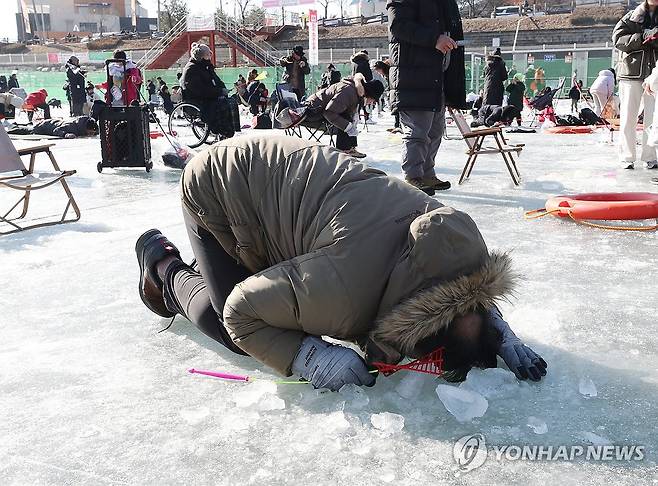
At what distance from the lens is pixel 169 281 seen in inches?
96.9

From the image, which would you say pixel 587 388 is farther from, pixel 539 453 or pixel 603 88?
pixel 603 88

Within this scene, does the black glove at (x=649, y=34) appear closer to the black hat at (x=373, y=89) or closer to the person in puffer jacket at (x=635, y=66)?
the person in puffer jacket at (x=635, y=66)

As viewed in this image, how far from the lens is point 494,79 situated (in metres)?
11.8

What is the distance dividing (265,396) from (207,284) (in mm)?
411

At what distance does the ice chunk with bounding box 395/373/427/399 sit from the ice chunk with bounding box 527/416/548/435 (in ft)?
1.04

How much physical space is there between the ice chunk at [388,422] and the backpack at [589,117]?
34.5 ft

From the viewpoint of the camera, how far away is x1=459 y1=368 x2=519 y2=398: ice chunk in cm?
192

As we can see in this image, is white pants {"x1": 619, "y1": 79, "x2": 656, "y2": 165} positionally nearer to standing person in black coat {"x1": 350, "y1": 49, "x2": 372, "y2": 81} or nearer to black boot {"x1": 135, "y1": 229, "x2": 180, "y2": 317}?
standing person in black coat {"x1": 350, "y1": 49, "x2": 372, "y2": 81}

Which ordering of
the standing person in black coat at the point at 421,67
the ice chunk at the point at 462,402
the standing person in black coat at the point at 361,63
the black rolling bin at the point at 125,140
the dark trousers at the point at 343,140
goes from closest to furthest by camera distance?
the ice chunk at the point at 462,402 → the standing person in black coat at the point at 421,67 → the black rolling bin at the point at 125,140 → the dark trousers at the point at 343,140 → the standing person in black coat at the point at 361,63

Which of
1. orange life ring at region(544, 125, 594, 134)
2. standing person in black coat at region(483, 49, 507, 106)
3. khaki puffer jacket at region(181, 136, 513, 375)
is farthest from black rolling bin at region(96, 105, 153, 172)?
standing person in black coat at region(483, 49, 507, 106)

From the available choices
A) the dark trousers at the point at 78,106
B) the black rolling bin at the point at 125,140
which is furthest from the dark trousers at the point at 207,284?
the dark trousers at the point at 78,106

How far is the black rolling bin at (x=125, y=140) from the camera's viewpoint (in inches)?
287

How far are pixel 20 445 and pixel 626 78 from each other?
5977mm

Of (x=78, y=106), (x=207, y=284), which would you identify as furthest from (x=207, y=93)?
(x=78, y=106)
